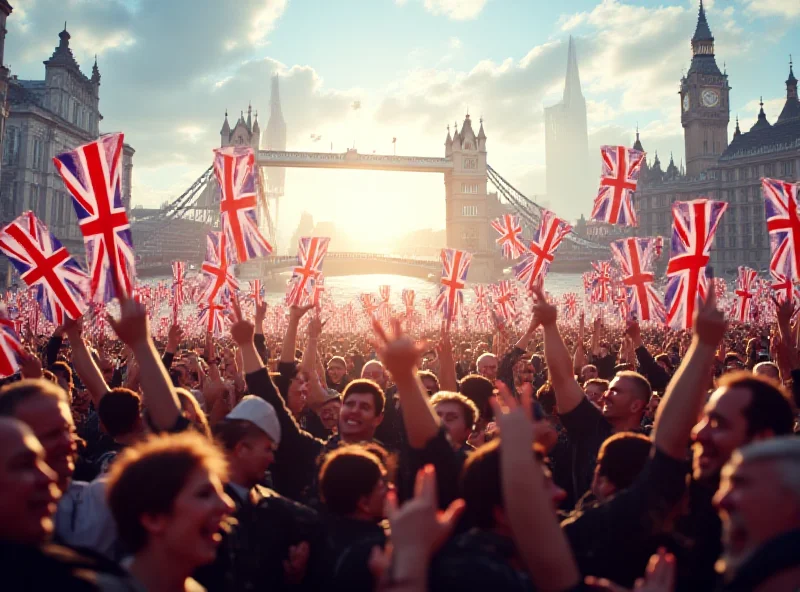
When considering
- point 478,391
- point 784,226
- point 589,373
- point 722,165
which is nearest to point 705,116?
point 722,165

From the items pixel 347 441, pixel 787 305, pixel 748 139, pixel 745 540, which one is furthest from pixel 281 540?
pixel 748 139

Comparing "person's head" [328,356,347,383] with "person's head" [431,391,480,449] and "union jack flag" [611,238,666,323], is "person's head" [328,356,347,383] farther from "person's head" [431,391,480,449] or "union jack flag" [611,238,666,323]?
"union jack flag" [611,238,666,323]

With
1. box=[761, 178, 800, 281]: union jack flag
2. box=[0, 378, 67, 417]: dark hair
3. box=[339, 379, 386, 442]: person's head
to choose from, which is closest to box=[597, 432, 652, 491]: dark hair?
box=[339, 379, 386, 442]: person's head

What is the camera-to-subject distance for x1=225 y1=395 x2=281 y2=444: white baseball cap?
310 centimetres

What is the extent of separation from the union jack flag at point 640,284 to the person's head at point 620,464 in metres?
7.96

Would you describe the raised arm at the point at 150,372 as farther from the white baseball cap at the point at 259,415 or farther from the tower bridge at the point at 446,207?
the tower bridge at the point at 446,207

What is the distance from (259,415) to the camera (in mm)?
3135

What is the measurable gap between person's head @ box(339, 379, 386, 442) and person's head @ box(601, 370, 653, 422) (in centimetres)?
136

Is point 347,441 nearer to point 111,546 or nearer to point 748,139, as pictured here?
point 111,546

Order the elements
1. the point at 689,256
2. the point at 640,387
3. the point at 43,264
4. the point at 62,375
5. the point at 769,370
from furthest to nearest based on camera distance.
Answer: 1. the point at 689,256
2. the point at 43,264
3. the point at 769,370
4. the point at 62,375
5. the point at 640,387

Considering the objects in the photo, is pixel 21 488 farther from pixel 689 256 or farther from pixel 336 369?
pixel 689 256

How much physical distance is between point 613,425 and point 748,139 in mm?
81924

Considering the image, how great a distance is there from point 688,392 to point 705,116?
288ft

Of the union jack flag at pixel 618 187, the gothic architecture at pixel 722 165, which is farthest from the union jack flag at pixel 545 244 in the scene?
the gothic architecture at pixel 722 165
